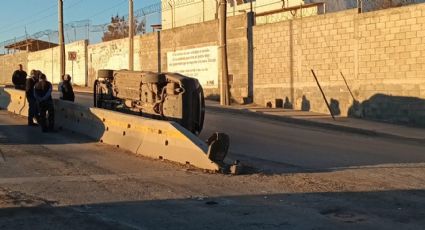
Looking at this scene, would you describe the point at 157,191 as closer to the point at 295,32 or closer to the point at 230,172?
the point at 230,172

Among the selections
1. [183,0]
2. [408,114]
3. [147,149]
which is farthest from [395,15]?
[183,0]

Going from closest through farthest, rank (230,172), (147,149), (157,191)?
(157,191), (230,172), (147,149)

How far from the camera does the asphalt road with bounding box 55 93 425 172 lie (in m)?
11.5

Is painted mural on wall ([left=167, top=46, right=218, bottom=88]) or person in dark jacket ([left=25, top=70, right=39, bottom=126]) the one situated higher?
painted mural on wall ([left=167, top=46, right=218, bottom=88])

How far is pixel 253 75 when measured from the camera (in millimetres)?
27359

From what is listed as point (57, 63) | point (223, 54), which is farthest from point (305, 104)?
point (57, 63)

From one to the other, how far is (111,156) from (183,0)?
3159 centimetres

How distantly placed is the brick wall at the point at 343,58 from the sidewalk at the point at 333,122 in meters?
1.02

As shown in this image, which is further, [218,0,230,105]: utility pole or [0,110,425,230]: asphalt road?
[218,0,230,105]: utility pole

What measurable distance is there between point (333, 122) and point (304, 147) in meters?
6.96

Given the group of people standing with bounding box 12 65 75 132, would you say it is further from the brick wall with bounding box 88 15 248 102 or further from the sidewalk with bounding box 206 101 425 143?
the brick wall with bounding box 88 15 248 102

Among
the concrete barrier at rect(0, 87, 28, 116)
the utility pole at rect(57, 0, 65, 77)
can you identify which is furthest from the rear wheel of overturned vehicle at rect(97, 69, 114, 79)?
the utility pole at rect(57, 0, 65, 77)

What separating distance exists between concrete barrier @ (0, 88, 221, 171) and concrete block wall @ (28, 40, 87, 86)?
87.9ft

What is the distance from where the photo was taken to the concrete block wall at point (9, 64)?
56.5 meters
